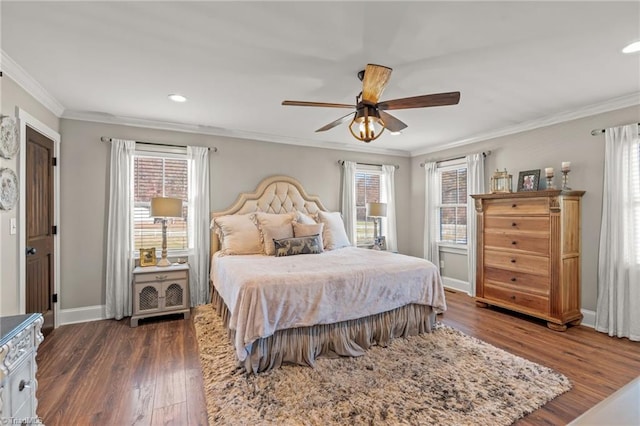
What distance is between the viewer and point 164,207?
11.8ft

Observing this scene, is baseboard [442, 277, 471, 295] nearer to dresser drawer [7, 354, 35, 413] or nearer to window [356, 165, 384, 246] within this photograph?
window [356, 165, 384, 246]

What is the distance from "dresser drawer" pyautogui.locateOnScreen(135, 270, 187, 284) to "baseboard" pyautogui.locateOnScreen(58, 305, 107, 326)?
2.43ft

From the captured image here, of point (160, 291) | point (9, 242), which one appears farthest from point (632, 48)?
point (9, 242)

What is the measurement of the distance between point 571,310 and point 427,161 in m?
3.12

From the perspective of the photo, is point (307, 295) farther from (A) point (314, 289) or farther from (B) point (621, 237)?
(B) point (621, 237)

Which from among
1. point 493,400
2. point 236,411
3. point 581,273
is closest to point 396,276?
point 493,400

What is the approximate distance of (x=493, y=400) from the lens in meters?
2.07

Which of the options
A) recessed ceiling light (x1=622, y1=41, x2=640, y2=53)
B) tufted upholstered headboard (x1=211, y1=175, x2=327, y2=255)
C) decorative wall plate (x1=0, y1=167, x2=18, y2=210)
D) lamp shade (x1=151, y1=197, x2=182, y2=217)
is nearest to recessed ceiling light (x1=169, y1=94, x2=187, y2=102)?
lamp shade (x1=151, y1=197, x2=182, y2=217)

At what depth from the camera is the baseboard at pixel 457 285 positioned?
4895 mm

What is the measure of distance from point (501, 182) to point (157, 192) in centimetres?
472

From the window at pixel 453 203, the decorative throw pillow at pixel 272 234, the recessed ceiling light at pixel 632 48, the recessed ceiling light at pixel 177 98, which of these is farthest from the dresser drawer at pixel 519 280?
the recessed ceiling light at pixel 177 98

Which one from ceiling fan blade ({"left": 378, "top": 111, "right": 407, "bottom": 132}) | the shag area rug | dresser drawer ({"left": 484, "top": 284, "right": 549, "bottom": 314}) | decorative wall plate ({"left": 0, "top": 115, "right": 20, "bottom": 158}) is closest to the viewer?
the shag area rug

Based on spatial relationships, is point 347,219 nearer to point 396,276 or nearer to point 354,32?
point 396,276

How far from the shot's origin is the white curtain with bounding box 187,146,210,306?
164 inches
